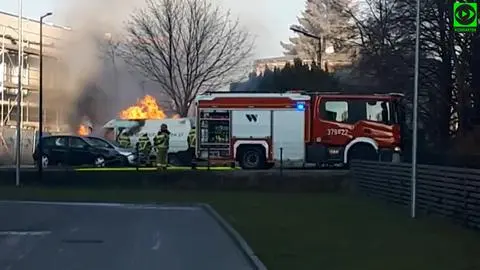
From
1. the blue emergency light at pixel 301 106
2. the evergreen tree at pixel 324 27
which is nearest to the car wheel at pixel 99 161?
the blue emergency light at pixel 301 106

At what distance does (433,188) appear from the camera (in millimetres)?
20969

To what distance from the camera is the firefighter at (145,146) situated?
4584cm

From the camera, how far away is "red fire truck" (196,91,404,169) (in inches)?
1426

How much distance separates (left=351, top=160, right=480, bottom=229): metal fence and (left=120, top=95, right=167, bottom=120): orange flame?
43.8 metres

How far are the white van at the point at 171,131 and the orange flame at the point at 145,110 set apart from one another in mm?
14525

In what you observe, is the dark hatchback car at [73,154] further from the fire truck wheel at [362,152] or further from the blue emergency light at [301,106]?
the fire truck wheel at [362,152]

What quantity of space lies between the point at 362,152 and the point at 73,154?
1398 centimetres

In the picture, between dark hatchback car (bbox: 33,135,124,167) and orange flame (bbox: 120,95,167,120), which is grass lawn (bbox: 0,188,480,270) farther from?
orange flame (bbox: 120,95,167,120)

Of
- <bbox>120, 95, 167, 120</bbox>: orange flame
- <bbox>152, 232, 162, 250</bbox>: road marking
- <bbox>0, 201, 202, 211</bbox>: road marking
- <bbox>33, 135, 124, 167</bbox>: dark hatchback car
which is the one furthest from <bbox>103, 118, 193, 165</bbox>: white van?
<bbox>152, 232, 162, 250</bbox>: road marking

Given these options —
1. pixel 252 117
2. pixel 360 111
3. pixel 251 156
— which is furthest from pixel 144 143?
pixel 360 111

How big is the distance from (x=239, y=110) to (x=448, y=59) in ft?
35.6

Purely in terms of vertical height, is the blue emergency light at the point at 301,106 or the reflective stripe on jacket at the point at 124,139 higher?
the blue emergency light at the point at 301,106

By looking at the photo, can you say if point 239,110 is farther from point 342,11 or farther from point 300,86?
point 300,86

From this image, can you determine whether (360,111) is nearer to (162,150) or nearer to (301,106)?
(301,106)
